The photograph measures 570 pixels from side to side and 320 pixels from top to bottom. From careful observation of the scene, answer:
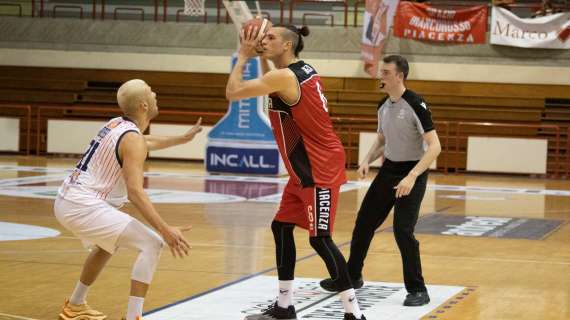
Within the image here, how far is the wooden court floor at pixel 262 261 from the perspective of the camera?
7.57m

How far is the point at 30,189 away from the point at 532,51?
1281 cm

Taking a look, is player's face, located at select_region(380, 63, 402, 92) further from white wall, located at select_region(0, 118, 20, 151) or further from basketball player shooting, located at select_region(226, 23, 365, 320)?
white wall, located at select_region(0, 118, 20, 151)

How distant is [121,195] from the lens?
248 inches

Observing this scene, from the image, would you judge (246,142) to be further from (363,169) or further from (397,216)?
(397,216)

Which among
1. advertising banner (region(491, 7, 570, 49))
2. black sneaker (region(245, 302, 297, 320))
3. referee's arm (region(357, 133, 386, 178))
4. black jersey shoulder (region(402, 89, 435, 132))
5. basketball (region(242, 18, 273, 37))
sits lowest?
black sneaker (region(245, 302, 297, 320))

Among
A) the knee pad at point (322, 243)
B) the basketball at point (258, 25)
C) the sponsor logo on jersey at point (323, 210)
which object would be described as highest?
the basketball at point (258, 25)

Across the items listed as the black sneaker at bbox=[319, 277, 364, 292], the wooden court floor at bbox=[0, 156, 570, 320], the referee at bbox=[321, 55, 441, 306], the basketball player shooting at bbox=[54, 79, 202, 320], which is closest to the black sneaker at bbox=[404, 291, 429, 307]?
the referee at bbox=[321, 55, 441, 306]

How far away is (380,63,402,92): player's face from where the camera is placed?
7512 mm

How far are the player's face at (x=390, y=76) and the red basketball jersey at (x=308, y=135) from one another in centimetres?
106

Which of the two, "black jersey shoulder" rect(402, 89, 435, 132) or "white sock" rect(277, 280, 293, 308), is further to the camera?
"black jersey shoulder" rect(402, 89, 435, 132)

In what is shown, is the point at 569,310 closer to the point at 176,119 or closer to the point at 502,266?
the point at 502,266

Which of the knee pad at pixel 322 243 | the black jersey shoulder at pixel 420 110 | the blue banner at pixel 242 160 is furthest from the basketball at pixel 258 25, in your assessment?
the blue banner at pixel 242 160

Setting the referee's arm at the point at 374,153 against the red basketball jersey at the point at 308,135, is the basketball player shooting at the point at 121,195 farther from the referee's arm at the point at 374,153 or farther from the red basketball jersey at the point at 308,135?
the referee's arm at the point at 374,153

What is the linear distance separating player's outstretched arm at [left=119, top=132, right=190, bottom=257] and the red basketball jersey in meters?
0.98
